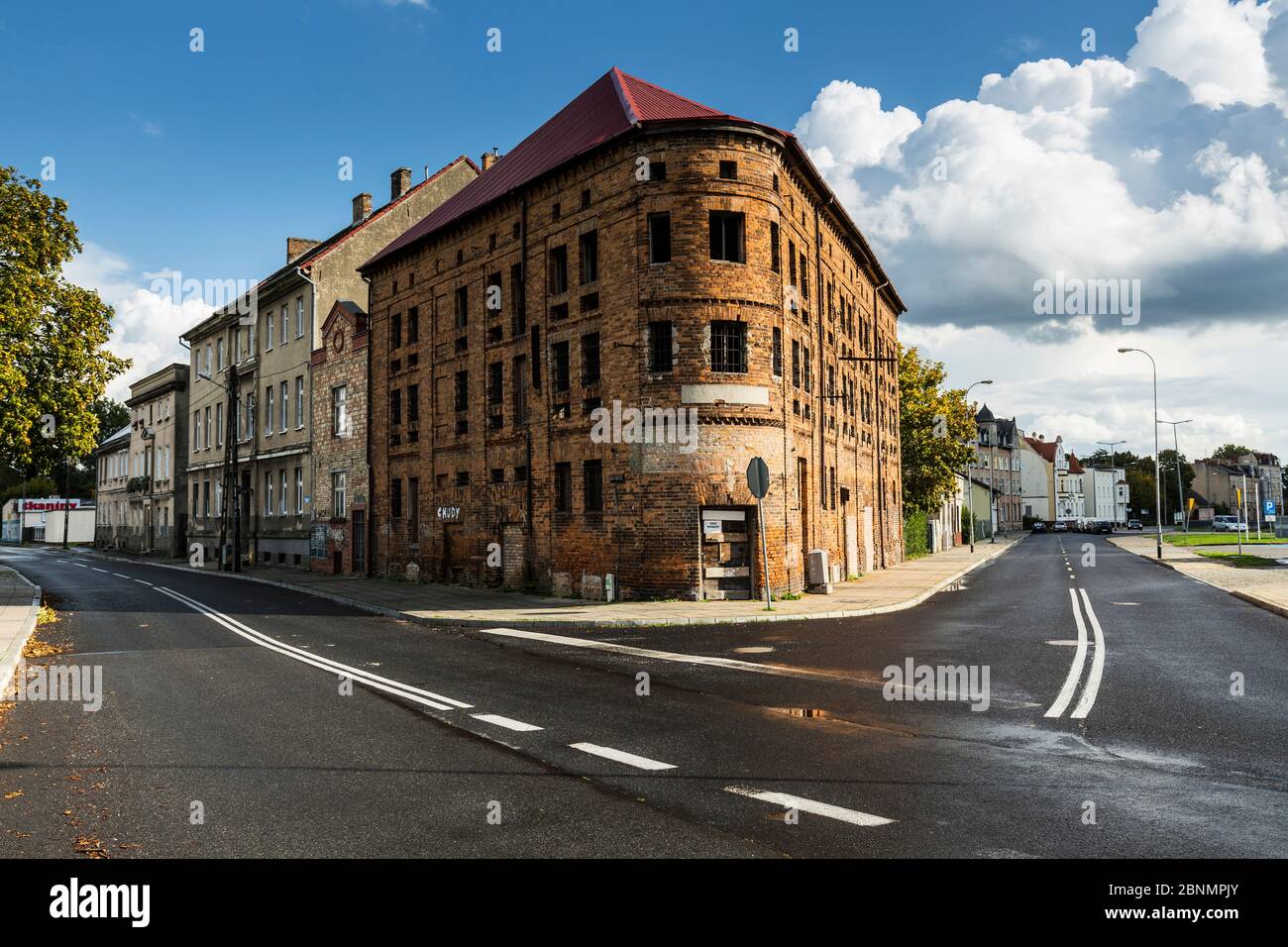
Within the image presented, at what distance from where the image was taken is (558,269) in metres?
25.4

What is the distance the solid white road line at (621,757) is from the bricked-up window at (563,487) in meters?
16.7

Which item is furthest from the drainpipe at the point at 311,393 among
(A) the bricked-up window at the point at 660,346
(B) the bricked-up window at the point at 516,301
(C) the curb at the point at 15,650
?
(A) the bricked-up window at the point at 660,346

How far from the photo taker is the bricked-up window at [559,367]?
81.1ft

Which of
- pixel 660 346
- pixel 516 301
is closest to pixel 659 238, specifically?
pixel 660 346

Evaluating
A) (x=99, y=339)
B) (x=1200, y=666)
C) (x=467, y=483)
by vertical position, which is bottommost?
(x=1200, y=666)

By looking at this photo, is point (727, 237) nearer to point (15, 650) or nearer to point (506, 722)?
point (506, 722)

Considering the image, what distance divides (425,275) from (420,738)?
84.1 feet

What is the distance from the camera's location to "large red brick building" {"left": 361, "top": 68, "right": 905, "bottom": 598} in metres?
21.8

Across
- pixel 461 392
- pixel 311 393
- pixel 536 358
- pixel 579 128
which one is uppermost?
pixel 579 128

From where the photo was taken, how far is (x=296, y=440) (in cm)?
3909

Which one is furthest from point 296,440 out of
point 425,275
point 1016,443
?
point 1016,443

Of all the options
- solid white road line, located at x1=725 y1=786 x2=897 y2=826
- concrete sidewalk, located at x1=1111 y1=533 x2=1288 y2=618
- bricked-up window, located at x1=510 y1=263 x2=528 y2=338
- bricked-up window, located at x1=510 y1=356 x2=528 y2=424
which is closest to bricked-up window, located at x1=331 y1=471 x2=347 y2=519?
bricked-up window, located at x1=510 y1=356 x2=528 y2=424

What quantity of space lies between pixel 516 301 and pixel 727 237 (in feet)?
23.9
